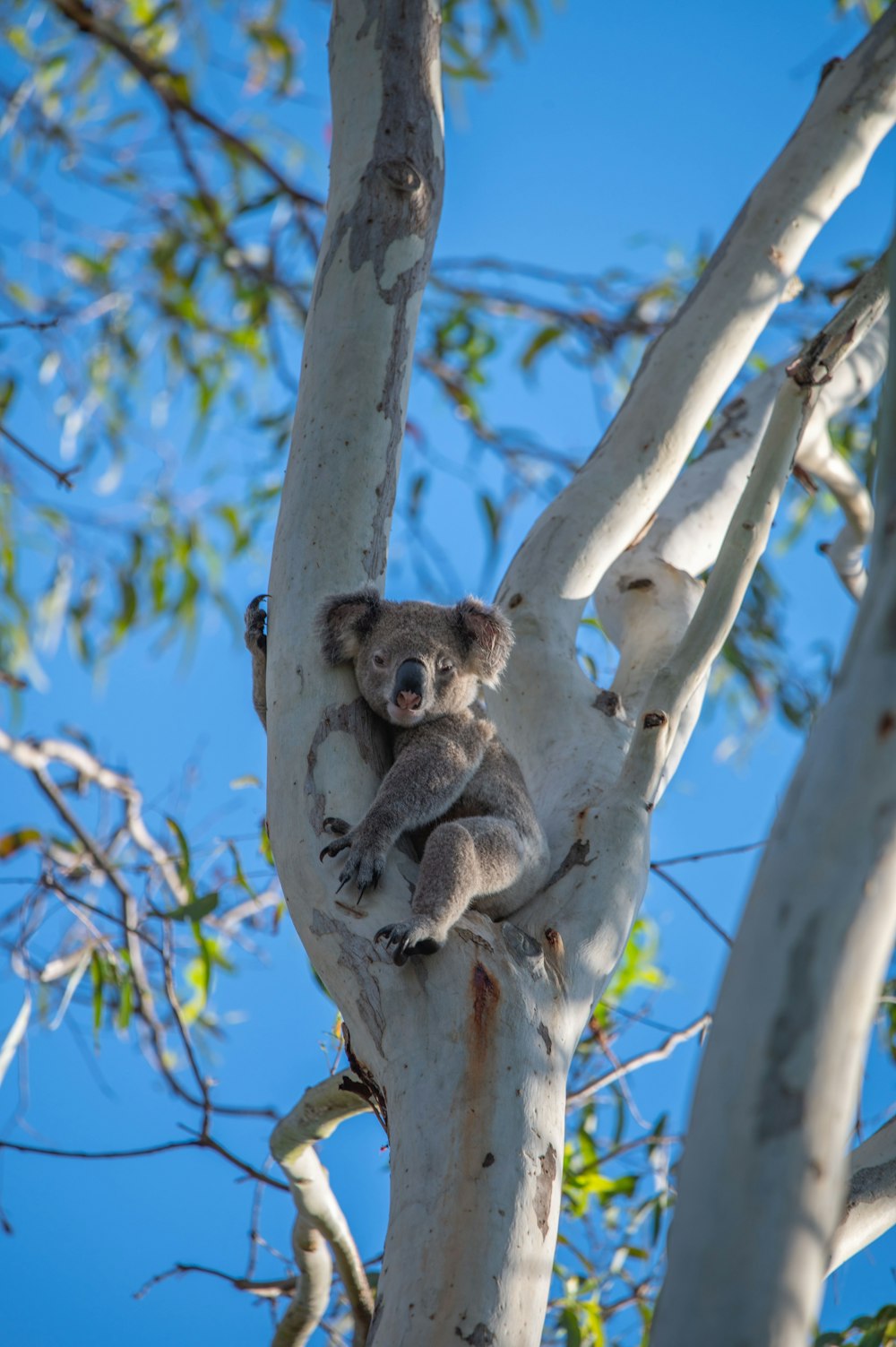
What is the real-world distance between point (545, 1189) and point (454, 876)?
549mm

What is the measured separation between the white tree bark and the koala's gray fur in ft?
0.15

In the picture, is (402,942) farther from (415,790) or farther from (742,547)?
(742,547)

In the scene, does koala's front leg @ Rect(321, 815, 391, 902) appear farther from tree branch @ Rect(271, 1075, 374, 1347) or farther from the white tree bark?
tree branch @ Rect(271, 1075, 374, 1347)

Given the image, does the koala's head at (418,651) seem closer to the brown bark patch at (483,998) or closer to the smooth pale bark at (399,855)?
the smooth pale bark at (399,855)

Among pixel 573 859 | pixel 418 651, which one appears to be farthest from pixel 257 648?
pixel 573 859

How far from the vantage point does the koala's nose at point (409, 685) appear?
216 cm

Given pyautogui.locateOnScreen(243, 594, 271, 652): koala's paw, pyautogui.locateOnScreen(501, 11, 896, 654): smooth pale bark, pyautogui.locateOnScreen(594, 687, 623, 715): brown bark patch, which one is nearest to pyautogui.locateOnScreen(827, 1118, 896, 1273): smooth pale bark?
pyautogui.locateOnScreen(594, 687, 623, 715): brown bark patch

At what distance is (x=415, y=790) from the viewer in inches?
76.0

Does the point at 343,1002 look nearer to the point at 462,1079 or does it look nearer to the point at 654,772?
the point at 462,1079

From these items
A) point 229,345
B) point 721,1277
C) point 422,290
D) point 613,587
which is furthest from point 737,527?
point 229,345

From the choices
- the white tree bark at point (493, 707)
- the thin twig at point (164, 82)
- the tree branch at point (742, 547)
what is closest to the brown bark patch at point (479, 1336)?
the white tree bark at point (493, 707)

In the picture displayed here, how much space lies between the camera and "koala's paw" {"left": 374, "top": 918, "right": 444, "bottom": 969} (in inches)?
57.2

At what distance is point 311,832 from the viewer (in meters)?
1.60

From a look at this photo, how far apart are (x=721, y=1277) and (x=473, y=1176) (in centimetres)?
49
